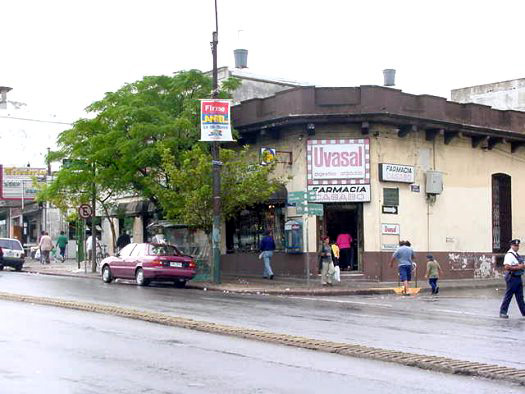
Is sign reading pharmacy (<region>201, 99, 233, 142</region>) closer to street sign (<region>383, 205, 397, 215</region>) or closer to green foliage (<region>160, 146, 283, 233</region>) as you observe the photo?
green foliage (<region>160, 146, 283, 233</region>)

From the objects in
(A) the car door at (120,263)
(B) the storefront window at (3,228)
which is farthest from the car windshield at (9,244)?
(B) the storefront window at (3,228)

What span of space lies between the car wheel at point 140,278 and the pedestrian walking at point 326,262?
226 inches

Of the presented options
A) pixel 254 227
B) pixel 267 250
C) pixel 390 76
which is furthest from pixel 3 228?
pixel 267 250

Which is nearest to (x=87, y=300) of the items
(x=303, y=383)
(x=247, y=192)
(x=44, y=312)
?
(x=44, y=312)

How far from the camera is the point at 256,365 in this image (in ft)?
32.6

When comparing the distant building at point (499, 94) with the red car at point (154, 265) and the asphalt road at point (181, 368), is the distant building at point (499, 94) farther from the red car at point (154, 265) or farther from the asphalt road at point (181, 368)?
the asphalt road at point (181, 368)

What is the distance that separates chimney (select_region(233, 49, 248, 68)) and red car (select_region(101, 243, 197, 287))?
55.3 feet

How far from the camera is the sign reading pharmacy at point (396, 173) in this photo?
28.6 metres

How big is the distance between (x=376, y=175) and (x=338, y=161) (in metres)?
1.46

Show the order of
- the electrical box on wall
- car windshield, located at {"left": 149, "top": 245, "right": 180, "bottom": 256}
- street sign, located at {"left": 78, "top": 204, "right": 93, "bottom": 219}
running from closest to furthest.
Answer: car windshield, located at {"left": 149, "top": 245, "right": 180, "bottom": 256} < the electrical box on wall < street sign, located at {"left": 78, "top": 204, "right": 93, "bottom": 219}

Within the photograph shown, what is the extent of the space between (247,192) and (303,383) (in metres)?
18.4

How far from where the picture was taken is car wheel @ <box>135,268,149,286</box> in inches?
1006

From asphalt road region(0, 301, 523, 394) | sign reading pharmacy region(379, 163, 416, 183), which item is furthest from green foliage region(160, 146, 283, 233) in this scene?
asphalt road region(0, 301, 523, 394)

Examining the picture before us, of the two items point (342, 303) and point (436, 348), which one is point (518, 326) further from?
point (342, 303)
